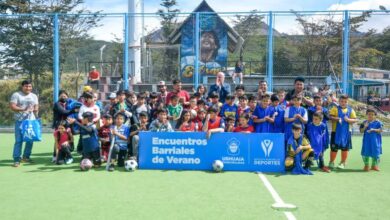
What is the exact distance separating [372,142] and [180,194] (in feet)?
16.0

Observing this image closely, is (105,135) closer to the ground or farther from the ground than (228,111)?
closer to the ground

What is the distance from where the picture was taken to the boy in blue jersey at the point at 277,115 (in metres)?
9.27

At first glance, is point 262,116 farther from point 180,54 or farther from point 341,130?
point 180,54

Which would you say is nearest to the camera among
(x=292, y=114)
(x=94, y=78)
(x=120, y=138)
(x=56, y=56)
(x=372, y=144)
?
(x=292, y=114)

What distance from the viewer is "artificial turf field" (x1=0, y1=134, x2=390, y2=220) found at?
18.3ft

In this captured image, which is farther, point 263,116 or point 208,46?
point 208,46

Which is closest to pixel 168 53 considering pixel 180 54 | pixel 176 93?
pixel 180 54

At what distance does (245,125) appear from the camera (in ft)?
30.3

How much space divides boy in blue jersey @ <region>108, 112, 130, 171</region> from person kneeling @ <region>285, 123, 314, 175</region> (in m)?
3.58

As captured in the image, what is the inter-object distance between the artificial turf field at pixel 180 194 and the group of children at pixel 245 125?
51 cm

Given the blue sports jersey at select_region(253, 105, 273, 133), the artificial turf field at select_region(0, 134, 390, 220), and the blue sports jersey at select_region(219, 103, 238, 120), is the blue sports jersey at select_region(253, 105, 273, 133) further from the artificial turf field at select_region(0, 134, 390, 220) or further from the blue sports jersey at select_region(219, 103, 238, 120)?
the artificial turf field at select_region(0, 134, 390, 220)

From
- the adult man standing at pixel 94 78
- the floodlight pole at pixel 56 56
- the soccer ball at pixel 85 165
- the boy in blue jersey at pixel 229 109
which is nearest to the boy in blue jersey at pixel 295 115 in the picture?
the boy in blue jersey at pixel 229 109

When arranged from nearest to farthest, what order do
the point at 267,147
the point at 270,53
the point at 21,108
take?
the point at 267,147, the point at 21,108, the point at 270,53

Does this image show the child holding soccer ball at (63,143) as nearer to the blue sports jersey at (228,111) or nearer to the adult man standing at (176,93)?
the adult man standing at (176,93)
